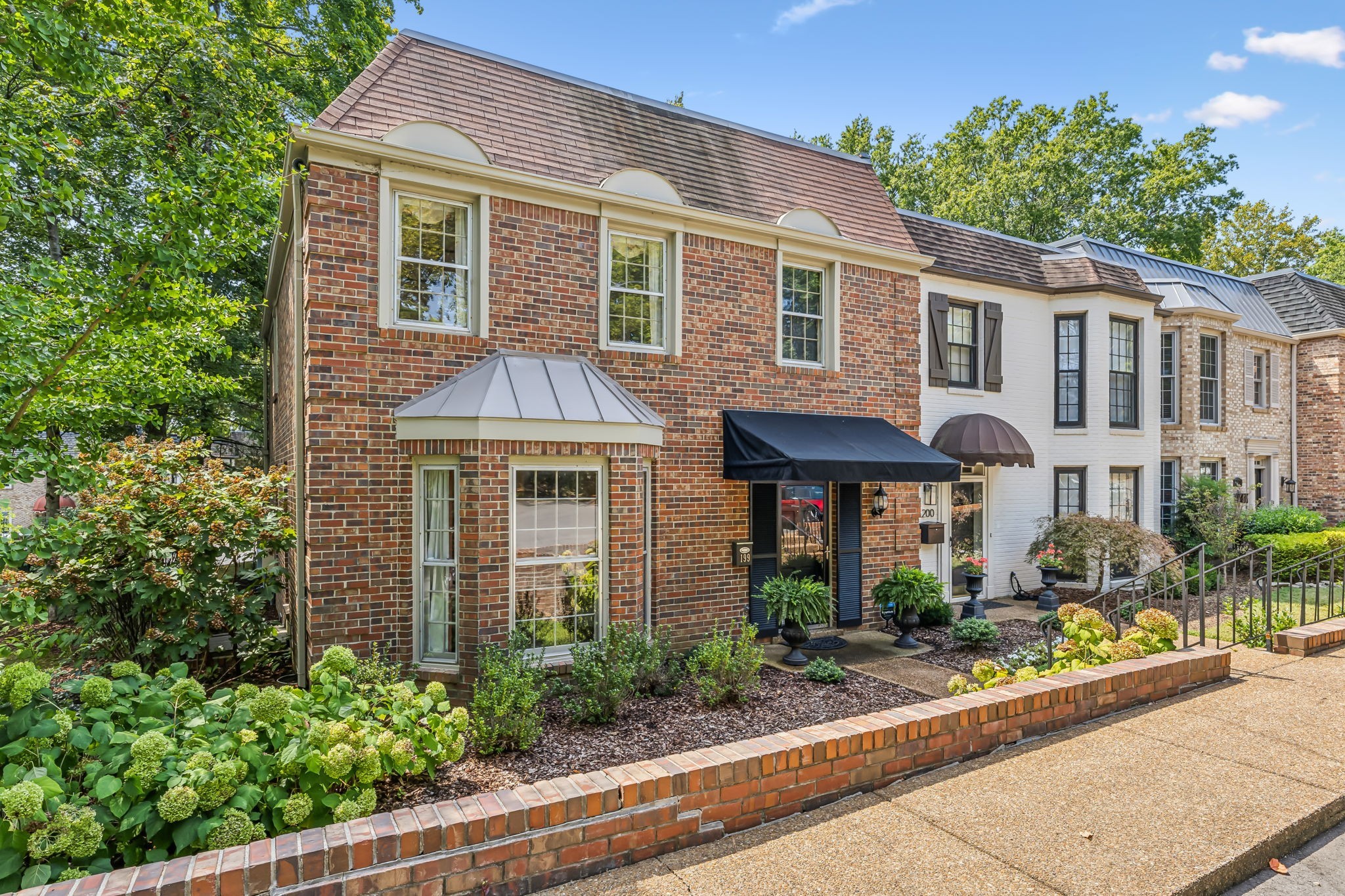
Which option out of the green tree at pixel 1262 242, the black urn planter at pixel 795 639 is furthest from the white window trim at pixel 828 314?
the green tree at pixel 1262 242

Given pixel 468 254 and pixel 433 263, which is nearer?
pixel 433 263

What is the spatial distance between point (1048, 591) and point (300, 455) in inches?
462

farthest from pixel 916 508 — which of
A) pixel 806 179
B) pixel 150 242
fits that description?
pixel 150 242

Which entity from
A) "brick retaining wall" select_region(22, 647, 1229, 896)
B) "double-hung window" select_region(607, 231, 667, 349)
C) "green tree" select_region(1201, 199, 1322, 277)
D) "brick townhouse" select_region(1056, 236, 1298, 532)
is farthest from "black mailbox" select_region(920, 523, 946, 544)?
"green tree" select_region(1201, 199, 1322, 277)

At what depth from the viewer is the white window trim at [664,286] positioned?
→ 8.02m

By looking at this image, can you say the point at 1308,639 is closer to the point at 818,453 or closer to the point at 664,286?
the point at 818,453

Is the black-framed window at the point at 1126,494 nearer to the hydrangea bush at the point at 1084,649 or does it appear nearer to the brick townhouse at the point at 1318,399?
the hydrangea bush at the point at 1084,649

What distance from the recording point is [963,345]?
12.0 meters

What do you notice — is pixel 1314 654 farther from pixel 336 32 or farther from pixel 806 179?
pixel 336 32

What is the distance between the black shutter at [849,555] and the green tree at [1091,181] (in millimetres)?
19182

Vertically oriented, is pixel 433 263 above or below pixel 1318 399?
above

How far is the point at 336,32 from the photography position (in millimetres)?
14836

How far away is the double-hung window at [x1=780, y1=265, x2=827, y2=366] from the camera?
9.62 meters

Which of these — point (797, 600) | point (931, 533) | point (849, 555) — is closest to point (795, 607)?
point (797, 600)
